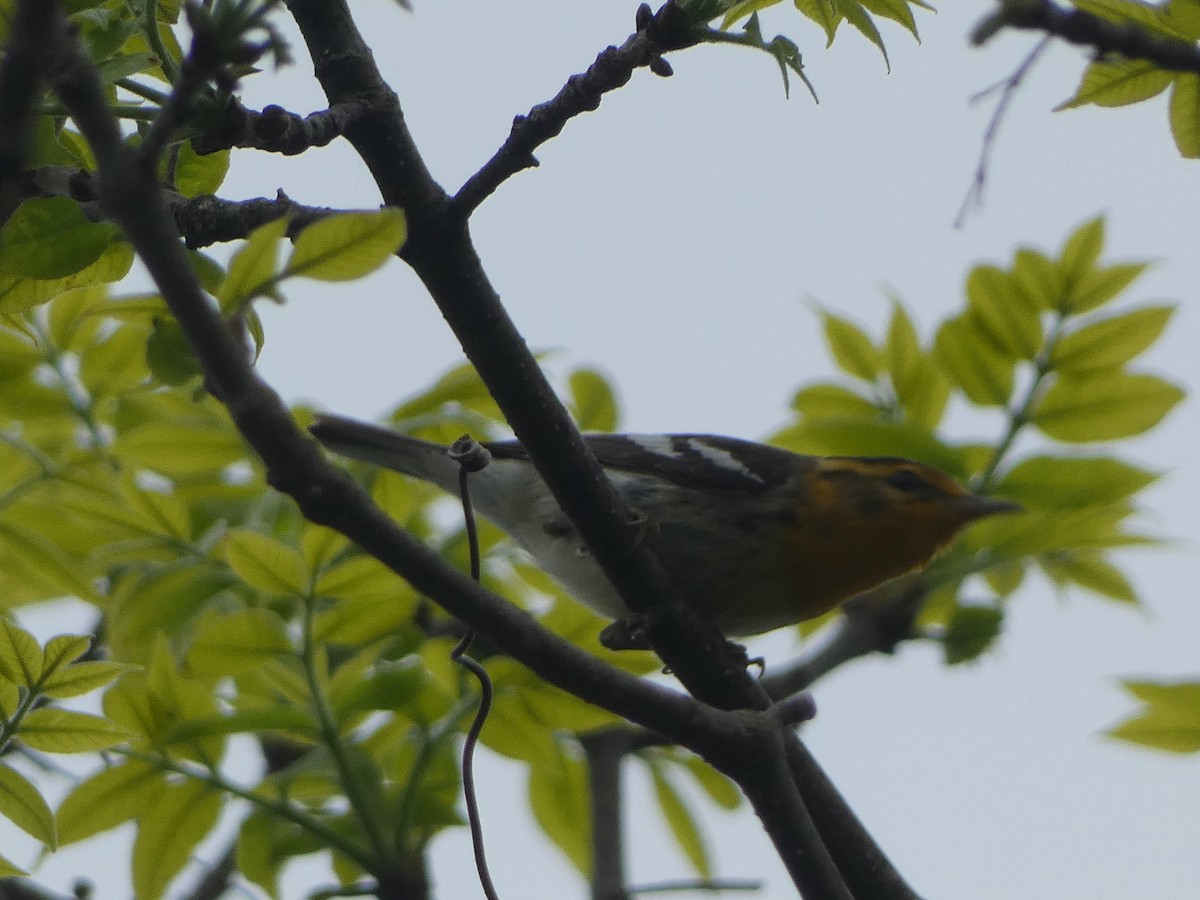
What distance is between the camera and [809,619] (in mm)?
4363

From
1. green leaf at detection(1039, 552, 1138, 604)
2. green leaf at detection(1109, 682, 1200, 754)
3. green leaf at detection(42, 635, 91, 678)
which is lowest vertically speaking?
green leaf at detection(1109, 682, 1200, 754)

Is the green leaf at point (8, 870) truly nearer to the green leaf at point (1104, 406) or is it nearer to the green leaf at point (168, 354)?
the green leaf at point (168, 354)

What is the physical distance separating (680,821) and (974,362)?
135 cm

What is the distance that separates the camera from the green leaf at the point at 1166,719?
254 cm

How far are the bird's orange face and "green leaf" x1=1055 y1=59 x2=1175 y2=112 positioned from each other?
89.7 inches

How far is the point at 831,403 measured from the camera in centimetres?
361

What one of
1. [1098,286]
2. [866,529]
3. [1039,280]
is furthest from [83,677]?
[866,529]

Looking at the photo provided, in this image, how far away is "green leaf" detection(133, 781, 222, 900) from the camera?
269 centimetres

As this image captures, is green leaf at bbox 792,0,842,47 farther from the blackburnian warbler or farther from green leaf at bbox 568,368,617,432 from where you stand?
the blackburnian warbler

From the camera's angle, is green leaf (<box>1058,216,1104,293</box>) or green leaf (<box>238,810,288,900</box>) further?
green leaf (<box>1058,216,1104,293</box>)

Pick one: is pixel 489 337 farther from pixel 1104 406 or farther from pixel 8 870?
pixel 1104 406

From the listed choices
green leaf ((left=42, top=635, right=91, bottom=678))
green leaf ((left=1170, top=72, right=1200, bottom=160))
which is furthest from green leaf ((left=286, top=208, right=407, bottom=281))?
green leaf ((left=1170, top=72, right=1200, bottom=160))

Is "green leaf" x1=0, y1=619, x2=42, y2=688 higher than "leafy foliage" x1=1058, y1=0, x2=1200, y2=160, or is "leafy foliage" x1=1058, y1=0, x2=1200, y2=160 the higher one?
"leafy foliage" x1=1058, y1=0, x2=1200, y2=160

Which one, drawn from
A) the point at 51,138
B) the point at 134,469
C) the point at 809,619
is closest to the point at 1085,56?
the point at 51,138
